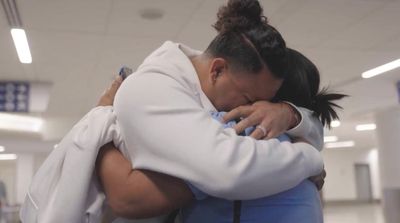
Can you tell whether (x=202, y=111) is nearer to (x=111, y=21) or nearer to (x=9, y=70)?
(x=111, y=21)

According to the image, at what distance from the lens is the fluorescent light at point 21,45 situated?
5.74m

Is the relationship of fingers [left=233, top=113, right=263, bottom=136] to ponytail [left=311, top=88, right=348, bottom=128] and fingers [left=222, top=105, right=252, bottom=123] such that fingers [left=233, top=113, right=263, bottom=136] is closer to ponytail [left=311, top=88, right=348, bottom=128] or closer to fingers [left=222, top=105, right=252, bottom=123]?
fingers [left=222, top=105, right=252, bottom=123]

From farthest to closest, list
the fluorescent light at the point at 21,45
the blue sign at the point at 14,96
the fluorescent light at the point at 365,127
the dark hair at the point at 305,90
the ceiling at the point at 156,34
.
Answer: the fluorescent light at the point at 365,127 → the blue sign at the point at 14,96 → the fluorescent light at the point at 21,45 → the ceiling at the point at 156,34 → the dark hair at the point at 305,90

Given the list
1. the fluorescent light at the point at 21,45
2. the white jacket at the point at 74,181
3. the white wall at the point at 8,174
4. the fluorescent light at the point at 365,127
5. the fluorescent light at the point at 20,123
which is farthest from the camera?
the white wall at the point at 8,174

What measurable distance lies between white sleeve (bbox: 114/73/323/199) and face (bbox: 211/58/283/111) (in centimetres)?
16

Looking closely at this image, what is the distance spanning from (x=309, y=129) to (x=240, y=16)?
0.37m

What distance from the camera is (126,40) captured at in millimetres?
6242

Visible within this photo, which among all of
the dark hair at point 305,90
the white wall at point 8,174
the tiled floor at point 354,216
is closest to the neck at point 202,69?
the dark hair at point 305,90

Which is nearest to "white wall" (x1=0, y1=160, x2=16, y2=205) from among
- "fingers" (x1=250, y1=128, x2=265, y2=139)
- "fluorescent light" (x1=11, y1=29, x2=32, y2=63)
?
"fluorescent light" (x1=11, y1=29, x2=32, y2=63)

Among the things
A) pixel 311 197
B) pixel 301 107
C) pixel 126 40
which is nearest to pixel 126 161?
pixel 311 197

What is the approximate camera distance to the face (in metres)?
1.13

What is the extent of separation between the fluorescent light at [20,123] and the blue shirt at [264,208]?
484 inches

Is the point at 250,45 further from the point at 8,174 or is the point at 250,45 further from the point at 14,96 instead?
the point at 8,174

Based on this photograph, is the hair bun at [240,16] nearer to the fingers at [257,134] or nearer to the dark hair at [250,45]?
the dark hair at [250,45]
